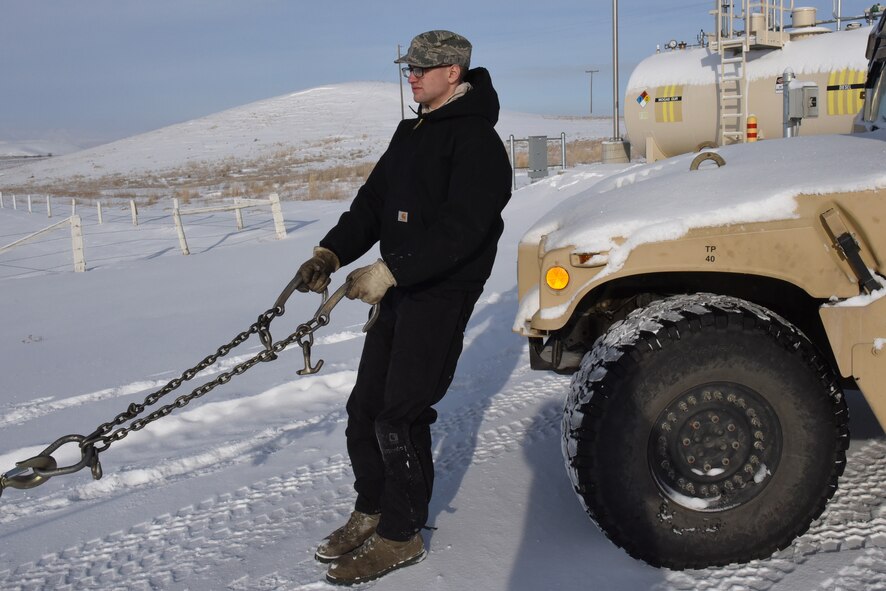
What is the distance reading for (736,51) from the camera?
49.7 ft

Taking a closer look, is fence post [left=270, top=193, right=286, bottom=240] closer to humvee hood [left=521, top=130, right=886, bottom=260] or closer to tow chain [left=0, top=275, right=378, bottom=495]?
tow chain [left=0, top=275, right=378, bottom=495]

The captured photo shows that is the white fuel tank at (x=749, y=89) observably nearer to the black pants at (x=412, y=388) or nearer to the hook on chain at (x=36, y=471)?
the black pants at (x=412, y=388)

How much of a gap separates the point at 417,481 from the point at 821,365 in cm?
148

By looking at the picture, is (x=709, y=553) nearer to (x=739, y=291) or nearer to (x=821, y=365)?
(x=821, y=365)

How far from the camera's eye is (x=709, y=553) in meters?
2.72

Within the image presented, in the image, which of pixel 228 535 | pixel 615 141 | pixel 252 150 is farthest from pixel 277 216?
pixel 252 150

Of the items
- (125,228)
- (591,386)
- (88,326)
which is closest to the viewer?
(591,386)

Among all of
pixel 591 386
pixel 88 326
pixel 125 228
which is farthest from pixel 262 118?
pixel 591 386

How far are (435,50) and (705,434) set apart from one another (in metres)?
1.66

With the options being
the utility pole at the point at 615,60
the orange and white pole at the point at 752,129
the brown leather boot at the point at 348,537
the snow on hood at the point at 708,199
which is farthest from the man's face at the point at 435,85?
the utility pole at the point at 615,60

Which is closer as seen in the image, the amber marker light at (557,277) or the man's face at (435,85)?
the amber marker light at (557,277)

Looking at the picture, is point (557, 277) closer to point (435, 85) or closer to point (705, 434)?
point (705, 434)

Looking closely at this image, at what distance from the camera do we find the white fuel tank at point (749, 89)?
1348 centimetres

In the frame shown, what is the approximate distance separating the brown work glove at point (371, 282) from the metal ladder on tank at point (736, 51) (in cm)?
1349
